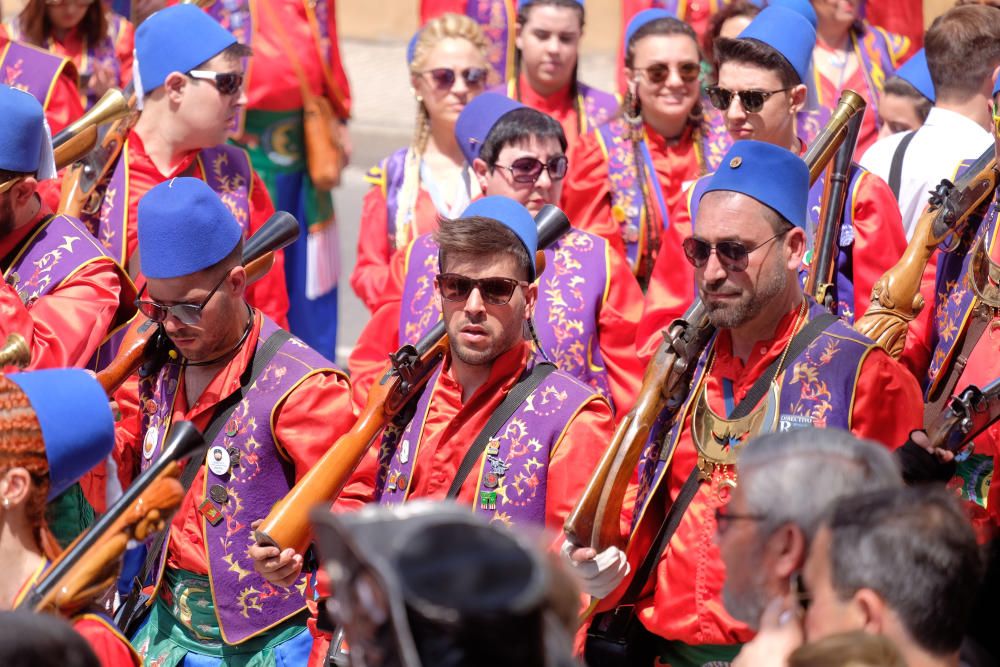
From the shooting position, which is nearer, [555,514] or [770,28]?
[555,514]

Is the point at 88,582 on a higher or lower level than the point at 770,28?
lower

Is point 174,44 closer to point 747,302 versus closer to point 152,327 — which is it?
point 152,327

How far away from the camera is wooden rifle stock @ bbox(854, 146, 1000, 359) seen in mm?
5016

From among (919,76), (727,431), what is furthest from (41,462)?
(919,76)

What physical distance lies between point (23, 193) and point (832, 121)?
267cm

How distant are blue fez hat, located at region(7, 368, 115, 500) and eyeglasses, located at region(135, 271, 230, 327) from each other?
114 centimetres

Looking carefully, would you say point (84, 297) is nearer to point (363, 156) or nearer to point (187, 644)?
point (187, 644)

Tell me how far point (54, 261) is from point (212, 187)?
5.18 feet

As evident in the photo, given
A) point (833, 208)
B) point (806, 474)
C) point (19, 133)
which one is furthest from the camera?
point (833, 208)

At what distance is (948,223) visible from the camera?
520 centimetres

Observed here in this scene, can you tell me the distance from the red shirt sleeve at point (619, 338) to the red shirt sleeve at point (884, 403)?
1.51 metres

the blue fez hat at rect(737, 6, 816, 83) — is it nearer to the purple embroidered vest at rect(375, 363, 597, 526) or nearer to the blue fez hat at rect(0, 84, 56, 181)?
the purple embroidered vest at rect(375, 363, 597, 526)

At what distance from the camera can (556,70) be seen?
25.7ft

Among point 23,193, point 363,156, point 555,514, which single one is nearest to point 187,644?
point 555,514
